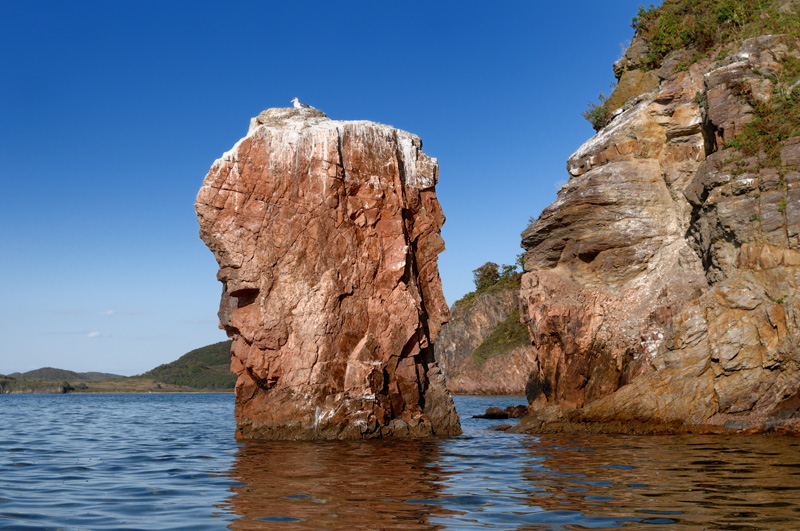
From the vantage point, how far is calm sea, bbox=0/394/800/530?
28.5ft

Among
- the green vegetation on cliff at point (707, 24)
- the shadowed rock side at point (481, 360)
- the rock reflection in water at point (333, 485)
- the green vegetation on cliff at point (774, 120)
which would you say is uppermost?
the green vegetation on cliff at point (707, 24)

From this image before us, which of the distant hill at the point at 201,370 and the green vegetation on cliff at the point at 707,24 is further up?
the green vegetation on cliff at the point at 707,24

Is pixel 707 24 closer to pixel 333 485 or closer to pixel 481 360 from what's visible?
pixel 333 485

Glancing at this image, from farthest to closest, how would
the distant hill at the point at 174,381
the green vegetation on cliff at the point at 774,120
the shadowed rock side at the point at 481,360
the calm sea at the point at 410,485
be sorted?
the distant hill at the point at 174,381 < the shadowed rock side at the point at 481,360 < the green vegetation on cliff at the point at 774,120 < the calm sea at the point at 410,485

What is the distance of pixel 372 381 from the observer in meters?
19.6

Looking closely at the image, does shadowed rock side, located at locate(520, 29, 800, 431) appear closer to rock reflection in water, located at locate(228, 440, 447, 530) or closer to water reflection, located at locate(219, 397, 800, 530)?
water reflection, located at locate(219, 397, 800, 530)

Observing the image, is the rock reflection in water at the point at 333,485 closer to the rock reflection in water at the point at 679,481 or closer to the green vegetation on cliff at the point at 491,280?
the rock reflection in water at the point at 679,481

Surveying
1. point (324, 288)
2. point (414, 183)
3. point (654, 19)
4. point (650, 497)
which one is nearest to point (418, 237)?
point (414, 183)

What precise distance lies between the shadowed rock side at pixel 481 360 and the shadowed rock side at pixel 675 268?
38913 mm

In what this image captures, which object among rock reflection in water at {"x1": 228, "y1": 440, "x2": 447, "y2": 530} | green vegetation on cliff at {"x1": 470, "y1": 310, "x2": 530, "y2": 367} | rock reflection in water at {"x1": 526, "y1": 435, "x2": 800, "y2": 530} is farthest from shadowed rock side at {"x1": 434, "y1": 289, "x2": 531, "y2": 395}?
rock reflection in water at {"x1": 228, "y1": 440, "x2": 447, "y2": 530}

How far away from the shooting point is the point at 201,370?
486ft

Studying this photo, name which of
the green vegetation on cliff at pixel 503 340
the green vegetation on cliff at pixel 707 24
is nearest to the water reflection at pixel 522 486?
the green vegetation on cliff at pixel 707 24

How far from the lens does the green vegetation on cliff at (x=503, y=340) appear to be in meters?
66.9

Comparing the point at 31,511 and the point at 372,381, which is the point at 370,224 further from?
the point at 31,511
